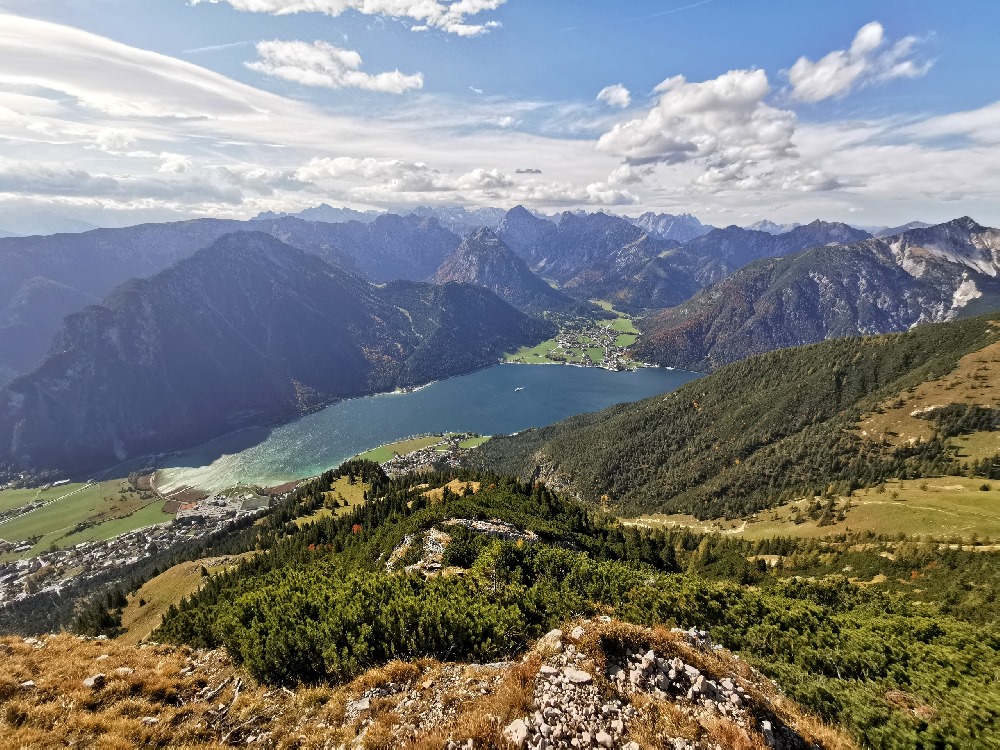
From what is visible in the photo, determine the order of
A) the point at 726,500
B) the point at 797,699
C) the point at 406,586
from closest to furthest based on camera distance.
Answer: the point at 797,699 → the point at 406,586 → the point at 726,500

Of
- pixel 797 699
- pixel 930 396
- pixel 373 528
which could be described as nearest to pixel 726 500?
pixel 930 396

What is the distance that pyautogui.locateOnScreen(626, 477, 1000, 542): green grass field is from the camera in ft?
325

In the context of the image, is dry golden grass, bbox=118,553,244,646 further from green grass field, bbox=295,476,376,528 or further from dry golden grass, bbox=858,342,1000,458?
dry golden grass, bbox=858,342,1000,458

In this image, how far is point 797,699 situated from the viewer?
22562mm

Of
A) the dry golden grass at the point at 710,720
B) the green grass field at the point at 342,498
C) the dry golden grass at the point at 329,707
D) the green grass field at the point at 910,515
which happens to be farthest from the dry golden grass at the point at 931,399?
the dry golden grass at the point at 710,720

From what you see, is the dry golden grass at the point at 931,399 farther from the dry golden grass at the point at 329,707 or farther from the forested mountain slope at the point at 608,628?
the dry golden grass at the point at 329,707

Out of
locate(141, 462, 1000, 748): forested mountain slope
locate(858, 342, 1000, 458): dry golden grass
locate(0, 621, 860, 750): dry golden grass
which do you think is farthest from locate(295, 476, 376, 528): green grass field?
locate(858, 342, 1000, 458): dry golden grass

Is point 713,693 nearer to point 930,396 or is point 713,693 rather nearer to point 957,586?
point 957,586

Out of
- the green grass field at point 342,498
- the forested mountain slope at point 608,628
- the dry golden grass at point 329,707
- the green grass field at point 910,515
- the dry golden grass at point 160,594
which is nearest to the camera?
the dry golden grass at point 329,707

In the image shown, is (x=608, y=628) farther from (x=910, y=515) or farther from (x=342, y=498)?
(x=342, y=498)

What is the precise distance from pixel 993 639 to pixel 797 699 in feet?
97.4

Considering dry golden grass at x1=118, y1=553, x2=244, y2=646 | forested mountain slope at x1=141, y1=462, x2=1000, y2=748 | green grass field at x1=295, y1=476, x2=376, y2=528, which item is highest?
forested mountain slope at x1=141, y1=462, x2=1000, y2=748

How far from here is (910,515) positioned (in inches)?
4309

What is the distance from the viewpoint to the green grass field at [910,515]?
99125 mm
